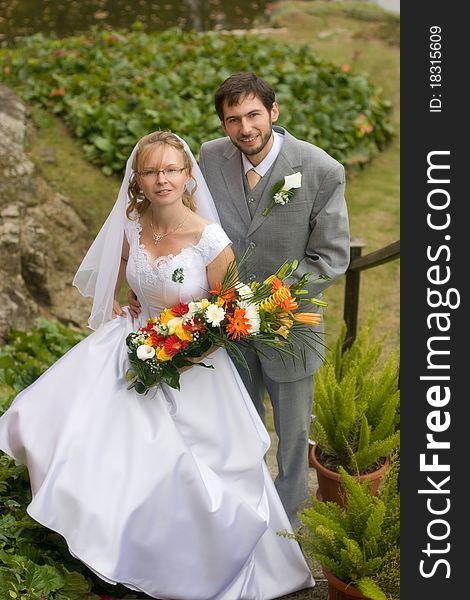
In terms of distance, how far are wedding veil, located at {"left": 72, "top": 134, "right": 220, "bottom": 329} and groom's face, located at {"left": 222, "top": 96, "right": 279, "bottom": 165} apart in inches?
7.6

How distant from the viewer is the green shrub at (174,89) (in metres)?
8.11

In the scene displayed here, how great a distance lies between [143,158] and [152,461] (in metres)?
1.11

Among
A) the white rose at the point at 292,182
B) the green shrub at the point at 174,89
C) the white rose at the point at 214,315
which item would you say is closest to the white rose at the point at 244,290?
the white rose at the point at 214,315

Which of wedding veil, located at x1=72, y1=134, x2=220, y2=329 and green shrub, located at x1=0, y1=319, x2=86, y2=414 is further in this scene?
green shrub, located at x1=0, y1=319, x2=86, y2=414

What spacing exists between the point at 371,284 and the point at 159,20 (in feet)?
22.5

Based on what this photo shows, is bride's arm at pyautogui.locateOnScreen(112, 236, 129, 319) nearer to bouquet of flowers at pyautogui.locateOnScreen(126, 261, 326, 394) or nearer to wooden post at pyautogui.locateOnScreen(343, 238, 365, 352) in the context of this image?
bouquet of flowers at pyautogui.locateOnScreen(126, 261, 326, 394)

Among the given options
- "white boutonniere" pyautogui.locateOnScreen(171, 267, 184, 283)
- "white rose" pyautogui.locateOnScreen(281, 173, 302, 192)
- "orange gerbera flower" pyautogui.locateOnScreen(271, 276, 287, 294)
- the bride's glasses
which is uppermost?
"white rose" pyautogui.locateOnScreen(281, 173, 302, 192)

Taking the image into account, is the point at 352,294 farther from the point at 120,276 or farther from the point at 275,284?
the point at 275,284

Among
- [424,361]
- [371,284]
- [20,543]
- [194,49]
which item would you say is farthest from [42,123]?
[424,361]

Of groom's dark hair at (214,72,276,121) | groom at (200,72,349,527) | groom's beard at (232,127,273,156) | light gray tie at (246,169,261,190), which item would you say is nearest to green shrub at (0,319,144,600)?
groom at (200,72,349,527)

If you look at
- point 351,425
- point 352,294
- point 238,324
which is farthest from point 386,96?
point 238,324

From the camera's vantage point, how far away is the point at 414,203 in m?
2.96

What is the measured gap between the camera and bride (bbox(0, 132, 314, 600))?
3.25 meters

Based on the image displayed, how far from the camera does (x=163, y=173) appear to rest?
3.24 metres
